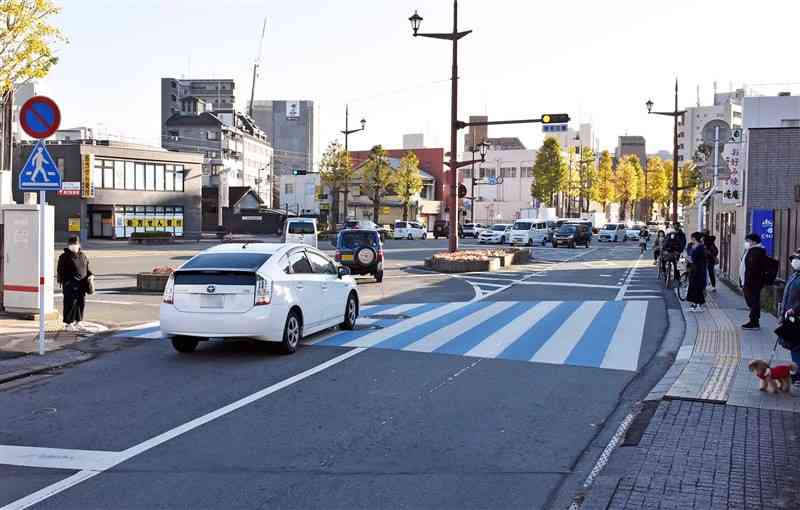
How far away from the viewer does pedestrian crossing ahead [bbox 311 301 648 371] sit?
12.1 metres

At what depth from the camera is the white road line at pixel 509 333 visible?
12.2m

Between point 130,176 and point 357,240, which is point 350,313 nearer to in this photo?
point 357,240

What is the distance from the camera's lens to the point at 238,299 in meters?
11.1

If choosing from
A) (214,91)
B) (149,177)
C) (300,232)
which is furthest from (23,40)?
(214,91)

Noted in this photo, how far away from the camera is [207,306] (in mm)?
11148

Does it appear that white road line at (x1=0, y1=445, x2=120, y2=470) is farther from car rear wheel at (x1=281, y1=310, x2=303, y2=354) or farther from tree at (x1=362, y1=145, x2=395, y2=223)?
tree at (x1=362, y1=145, x2=395, y2=223)

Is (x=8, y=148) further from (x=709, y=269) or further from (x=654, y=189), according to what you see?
(x=654, y=189)

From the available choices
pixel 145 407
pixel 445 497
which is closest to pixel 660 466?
pixel 445 497

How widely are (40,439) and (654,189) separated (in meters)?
113

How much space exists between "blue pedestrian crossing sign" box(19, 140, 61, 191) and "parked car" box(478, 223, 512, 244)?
52.3m

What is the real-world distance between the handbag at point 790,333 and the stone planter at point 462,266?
69.9 feet

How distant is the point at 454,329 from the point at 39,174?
7253mm

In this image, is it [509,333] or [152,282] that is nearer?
[509,333]

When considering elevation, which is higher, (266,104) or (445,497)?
(266,104)
